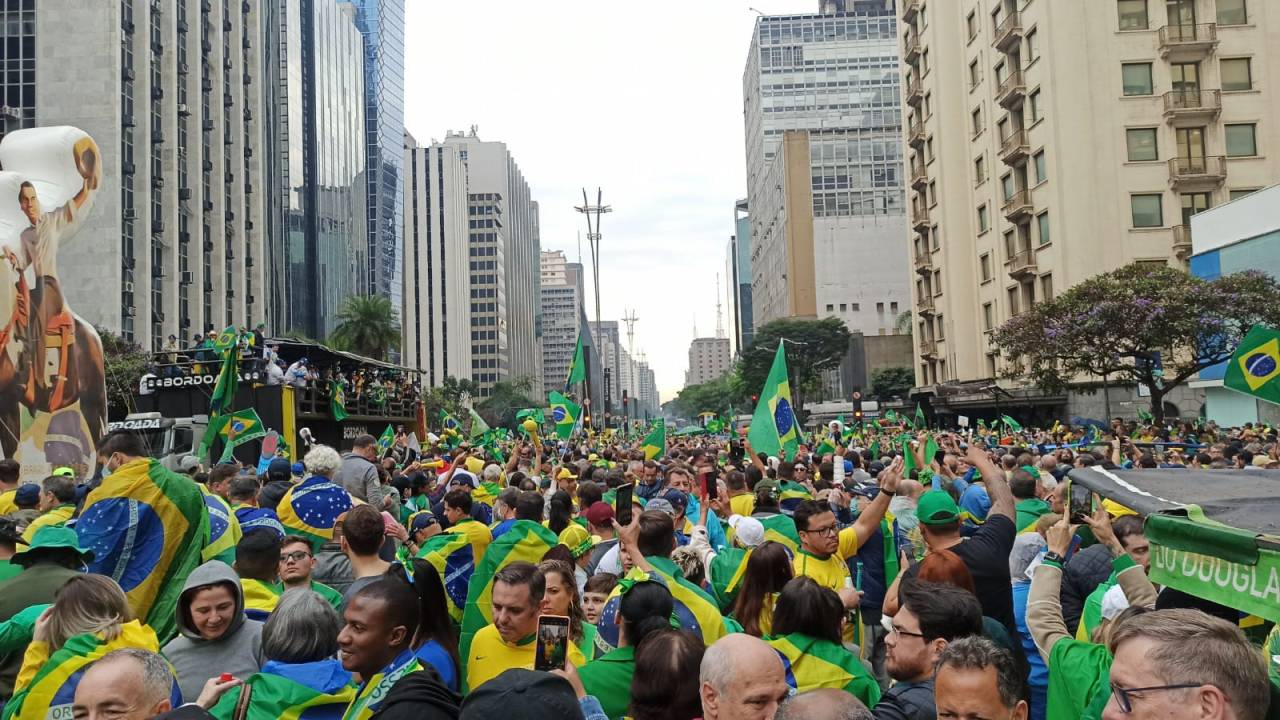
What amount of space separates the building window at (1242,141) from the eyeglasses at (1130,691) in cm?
4776

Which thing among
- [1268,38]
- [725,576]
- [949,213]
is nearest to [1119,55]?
[1268,38]

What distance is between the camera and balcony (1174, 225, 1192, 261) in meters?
41.7

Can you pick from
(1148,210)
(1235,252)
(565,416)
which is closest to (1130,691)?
(565,416)

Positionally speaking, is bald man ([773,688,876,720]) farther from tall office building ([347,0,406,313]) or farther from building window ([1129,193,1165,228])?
tall office building ([347,0,406,313])

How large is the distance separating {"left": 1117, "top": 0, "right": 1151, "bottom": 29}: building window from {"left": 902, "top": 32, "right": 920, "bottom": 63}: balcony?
17.1 meters

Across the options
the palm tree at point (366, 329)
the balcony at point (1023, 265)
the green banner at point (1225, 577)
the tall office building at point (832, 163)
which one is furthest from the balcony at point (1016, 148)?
the tall office building at point (832, 163)

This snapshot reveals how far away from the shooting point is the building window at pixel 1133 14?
143 ft

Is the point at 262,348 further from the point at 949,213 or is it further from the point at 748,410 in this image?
the point at 748,410

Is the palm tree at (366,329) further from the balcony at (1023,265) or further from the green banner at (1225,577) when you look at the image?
the green banner at (1225,577)

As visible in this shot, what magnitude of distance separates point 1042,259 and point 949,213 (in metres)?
11.0

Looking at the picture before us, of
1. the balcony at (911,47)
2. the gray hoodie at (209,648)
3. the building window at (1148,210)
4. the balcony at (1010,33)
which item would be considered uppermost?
the balcony at (911,47)

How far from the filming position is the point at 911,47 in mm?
61438

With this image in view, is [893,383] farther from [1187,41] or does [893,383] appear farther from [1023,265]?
[1187,41]

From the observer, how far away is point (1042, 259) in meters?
45.0
